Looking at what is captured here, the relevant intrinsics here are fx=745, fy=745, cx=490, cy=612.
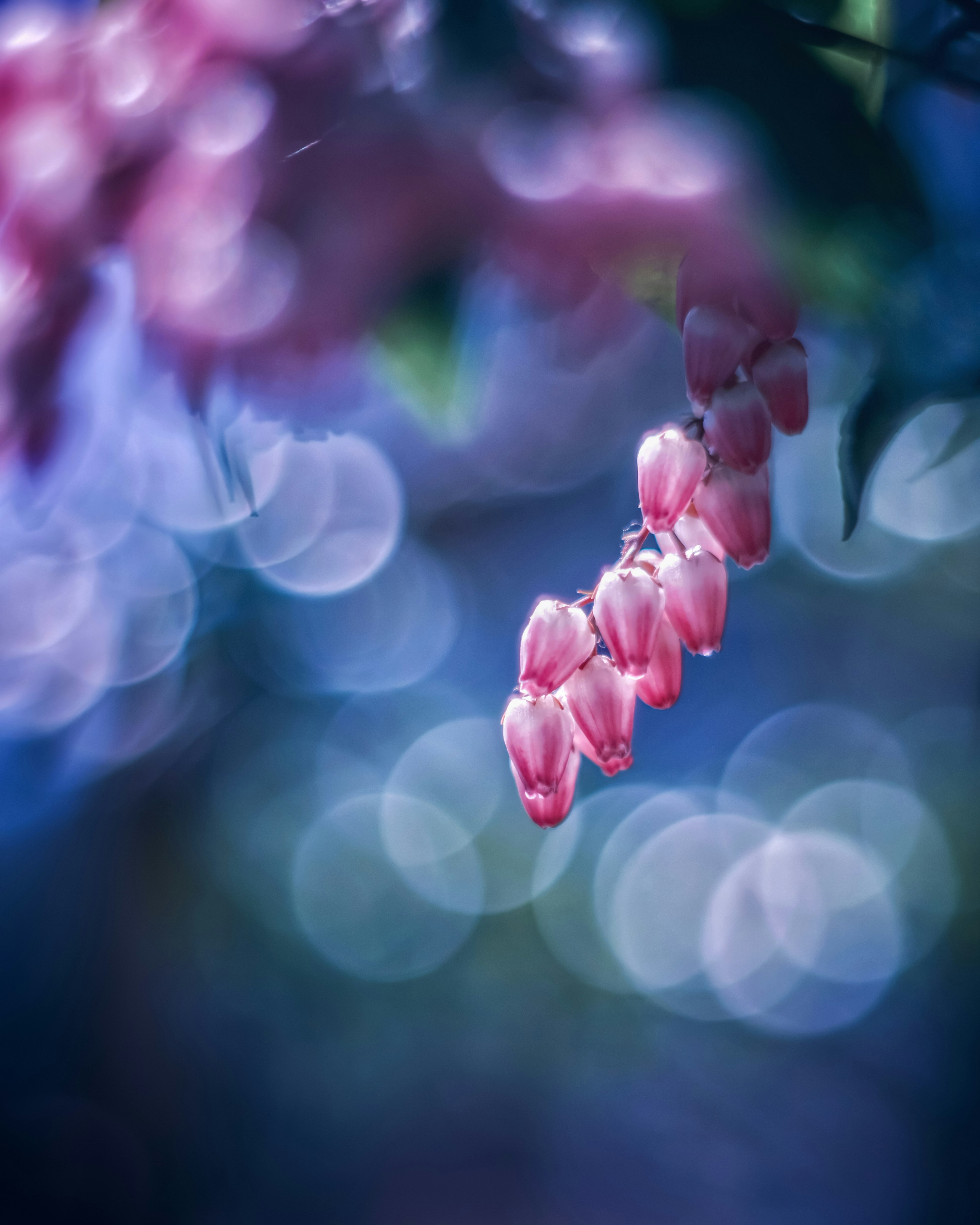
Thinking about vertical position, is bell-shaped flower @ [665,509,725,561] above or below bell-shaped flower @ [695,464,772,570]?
below

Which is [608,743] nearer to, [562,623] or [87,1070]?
[562,623]

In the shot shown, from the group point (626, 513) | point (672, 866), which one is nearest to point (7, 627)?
point (626, 513)

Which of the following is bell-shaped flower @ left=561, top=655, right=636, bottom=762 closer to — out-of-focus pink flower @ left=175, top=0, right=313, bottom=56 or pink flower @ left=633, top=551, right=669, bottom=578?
pink flower @ left=633, top=551, right=669, bottom=578

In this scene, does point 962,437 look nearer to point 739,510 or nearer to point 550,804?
point 739,510

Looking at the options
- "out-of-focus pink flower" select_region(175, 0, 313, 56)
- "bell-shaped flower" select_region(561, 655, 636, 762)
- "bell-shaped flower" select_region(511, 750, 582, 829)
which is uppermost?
"out-of-focus pink flower" select_region(175, 0, 313, 56)

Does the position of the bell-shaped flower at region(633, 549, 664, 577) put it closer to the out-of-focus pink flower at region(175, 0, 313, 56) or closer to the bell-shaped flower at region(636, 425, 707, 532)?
the bell-shaped flower at region(636, 425, 707, 532)

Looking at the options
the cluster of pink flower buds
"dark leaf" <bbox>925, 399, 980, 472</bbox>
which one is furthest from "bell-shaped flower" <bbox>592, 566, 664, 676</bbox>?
"dark leaf" <bbox>925, 399, 980, 472</bbox>

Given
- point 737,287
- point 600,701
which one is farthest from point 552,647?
point 737,287
